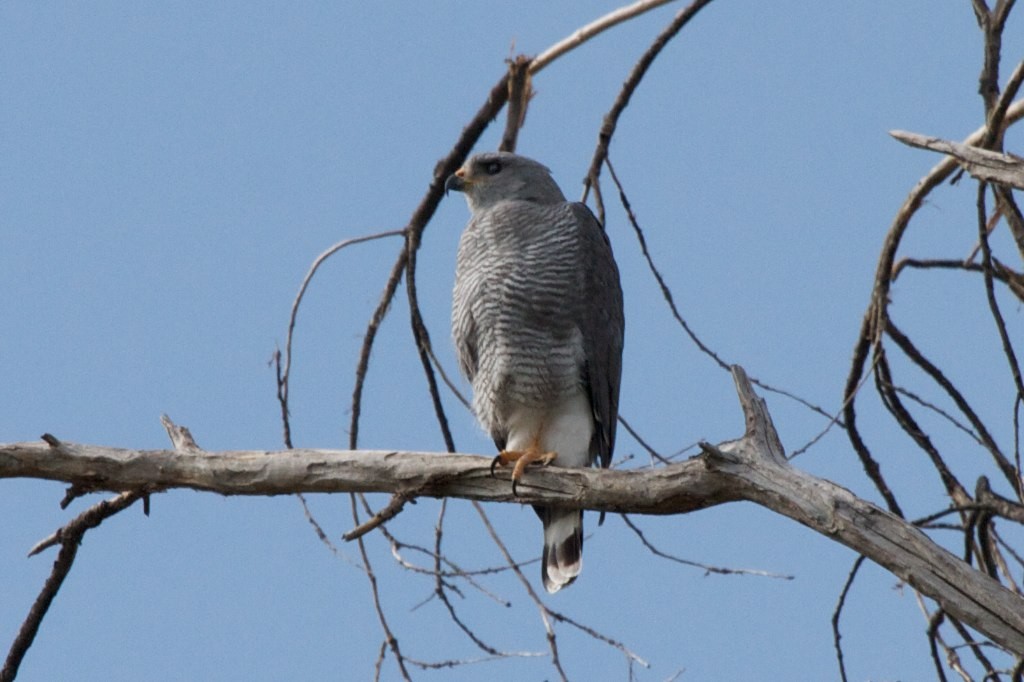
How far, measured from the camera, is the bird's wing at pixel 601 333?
4.99m

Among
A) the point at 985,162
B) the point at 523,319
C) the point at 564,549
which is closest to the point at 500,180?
the point at 523,319

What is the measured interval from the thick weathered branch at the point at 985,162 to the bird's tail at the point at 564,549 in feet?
6.24

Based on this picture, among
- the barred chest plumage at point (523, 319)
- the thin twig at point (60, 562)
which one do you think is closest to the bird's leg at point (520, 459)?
the barred chest plumage at point (523, 319)

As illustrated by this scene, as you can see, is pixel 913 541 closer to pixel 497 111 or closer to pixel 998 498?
pixel 998 498

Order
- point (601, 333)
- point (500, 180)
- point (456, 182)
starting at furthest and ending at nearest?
point (500, 180) < point (456, 182) < point (601, 333)

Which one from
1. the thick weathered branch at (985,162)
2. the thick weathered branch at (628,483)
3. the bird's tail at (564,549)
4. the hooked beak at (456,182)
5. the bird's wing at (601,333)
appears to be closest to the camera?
the thick weathered branch at (628,483)

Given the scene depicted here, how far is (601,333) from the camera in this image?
5.04 metres

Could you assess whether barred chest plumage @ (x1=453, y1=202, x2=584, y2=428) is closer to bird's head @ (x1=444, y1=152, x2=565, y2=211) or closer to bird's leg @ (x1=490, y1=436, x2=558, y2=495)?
bird's leg @ (x1=490, y1=436, x2=558, y2=495)

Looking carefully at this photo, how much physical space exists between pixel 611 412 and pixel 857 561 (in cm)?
126

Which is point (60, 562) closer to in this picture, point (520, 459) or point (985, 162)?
point (520, 459)

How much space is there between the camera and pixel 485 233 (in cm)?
529

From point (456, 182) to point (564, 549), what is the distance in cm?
164

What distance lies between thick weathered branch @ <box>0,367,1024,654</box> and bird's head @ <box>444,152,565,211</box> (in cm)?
174

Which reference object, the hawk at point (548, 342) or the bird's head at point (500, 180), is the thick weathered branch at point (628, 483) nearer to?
the hawk at point (548, 342)
